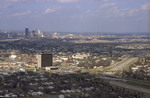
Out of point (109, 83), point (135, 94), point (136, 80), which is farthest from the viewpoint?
point (136, 80)

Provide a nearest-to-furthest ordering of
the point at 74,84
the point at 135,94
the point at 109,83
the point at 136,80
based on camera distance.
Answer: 1. the point at 135,94
2. the point at 74,84
3. the point at 109,83
4. the point at 136,80

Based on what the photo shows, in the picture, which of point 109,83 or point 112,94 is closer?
point 112,94

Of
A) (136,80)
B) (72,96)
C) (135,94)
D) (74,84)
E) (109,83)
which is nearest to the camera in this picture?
(72,96)

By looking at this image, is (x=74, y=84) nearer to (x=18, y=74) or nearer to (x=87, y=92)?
(x=87, y=92)

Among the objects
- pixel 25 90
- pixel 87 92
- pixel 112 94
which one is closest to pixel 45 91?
Answer: pixel 25 90

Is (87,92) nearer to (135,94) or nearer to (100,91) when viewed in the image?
(100,91)

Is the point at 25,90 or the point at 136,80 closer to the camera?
the point at 25,90

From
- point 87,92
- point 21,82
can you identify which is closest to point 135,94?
point 87,92

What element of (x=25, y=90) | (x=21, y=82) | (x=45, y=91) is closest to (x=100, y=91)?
(x=45, y=91)

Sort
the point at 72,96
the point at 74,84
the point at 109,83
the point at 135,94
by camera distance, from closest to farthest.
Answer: the point at 72,96 < the point at 135,94 < the point at 74,84 < the point at 109,83
